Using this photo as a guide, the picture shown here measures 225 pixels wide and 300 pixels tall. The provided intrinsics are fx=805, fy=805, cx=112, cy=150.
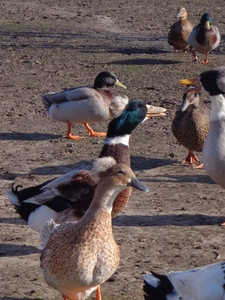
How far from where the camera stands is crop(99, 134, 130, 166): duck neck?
580 cm

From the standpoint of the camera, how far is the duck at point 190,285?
12.9ft

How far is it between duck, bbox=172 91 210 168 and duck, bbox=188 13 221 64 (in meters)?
5.08

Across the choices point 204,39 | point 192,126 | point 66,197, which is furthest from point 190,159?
point 204,39

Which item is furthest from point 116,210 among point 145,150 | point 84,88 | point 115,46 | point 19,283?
point 115,46

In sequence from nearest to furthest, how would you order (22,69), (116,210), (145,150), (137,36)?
(116,210)
(145,150)
(22,69)
(137,36)

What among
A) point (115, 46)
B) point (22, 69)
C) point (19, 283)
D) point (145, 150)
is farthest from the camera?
point (115, 46)

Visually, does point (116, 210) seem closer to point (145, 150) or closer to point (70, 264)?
point (70, 264)

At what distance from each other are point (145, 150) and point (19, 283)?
330 cm

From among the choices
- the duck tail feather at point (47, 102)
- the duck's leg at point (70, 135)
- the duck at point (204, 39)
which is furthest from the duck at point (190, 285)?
the duck at point (204, 39)

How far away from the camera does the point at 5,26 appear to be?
15.6 meters

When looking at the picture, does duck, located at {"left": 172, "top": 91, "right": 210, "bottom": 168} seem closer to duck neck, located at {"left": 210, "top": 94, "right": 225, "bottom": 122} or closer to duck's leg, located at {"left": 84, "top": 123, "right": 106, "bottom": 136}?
A: duck's leg, located at {"left": 84, "top": 123, "right": 106, "bottom": 136}

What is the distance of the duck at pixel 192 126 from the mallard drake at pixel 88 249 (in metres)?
3.18

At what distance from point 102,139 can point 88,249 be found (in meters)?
4.32

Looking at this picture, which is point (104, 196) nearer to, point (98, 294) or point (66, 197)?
point (98, 294)
